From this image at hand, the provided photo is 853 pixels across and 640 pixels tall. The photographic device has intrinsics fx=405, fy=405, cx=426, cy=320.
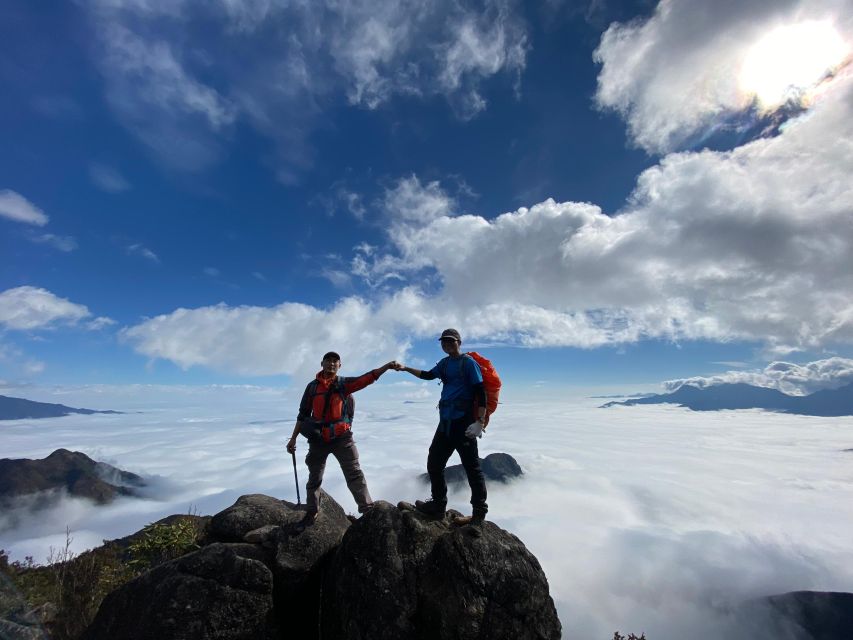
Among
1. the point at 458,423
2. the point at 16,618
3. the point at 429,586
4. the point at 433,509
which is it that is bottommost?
the point at 16,618

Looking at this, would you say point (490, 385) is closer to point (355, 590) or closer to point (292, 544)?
point (355, 590)

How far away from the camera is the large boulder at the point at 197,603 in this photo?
723cm

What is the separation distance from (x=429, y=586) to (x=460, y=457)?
247 cm

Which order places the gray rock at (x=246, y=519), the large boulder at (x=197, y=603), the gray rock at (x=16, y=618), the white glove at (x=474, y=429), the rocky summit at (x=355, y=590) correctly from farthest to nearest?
the gray rock at (x=246, y=519) → the white glove at (x=474, y=429) → the gray rock at (x=16, y=618) → the rocky summit at (x=355, y=590) → the large boulder at (x=197, y=603)

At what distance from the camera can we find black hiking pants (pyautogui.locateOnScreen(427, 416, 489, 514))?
8852 millimetres

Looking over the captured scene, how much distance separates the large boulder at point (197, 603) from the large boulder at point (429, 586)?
1341mm

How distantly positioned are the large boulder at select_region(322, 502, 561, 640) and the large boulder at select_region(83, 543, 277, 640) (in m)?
1.34

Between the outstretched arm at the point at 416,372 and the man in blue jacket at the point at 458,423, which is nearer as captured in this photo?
the man in blue jacket at the point at 458,423

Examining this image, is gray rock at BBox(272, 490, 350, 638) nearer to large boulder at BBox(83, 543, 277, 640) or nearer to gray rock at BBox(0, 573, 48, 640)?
large boulder at BBox(83, 543, 277, 640)

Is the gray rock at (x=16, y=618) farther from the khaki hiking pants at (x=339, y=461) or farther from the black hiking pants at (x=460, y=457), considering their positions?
the black hiking pants at (x=460, y=457)

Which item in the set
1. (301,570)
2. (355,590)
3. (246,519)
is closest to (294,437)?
(246,519)

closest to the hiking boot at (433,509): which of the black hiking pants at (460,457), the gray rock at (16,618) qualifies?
the black hiking pants at (460,457)

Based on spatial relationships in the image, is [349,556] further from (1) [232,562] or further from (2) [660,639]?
(2) [660,639]

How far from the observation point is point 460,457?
28.5 ft
